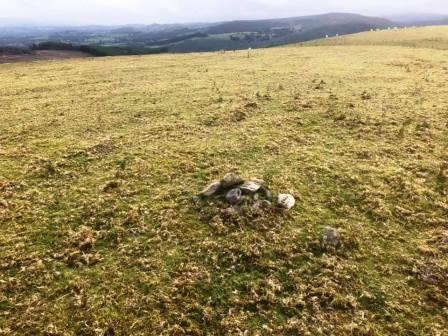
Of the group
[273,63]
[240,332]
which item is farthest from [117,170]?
[273,63]

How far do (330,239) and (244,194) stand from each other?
3242 millimetres

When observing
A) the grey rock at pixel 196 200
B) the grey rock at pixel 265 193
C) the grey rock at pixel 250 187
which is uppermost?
the grey rock at pixel 250 187

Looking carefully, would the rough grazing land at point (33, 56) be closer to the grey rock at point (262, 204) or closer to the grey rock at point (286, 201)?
the grey rock at point (262, 204)

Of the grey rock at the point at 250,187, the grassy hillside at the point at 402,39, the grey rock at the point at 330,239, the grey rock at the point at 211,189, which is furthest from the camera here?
the grassy hillside at the point at 402,39

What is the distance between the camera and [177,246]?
35.6ft

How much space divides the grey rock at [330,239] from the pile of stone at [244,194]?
1.72 meters

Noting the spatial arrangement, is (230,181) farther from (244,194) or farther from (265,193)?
(265,193)

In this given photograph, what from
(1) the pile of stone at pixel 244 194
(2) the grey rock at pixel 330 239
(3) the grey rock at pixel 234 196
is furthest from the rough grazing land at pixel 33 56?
(2) the grey rock at pixel 330 239

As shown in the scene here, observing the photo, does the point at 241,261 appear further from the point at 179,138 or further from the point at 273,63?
the point at 273,63

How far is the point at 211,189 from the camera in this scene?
43.1ft

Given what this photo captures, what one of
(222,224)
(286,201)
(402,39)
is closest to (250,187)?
(286,201)

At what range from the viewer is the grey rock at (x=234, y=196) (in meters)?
12.5

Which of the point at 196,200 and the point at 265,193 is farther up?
the point at 265,193

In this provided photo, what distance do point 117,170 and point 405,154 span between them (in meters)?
12.6
